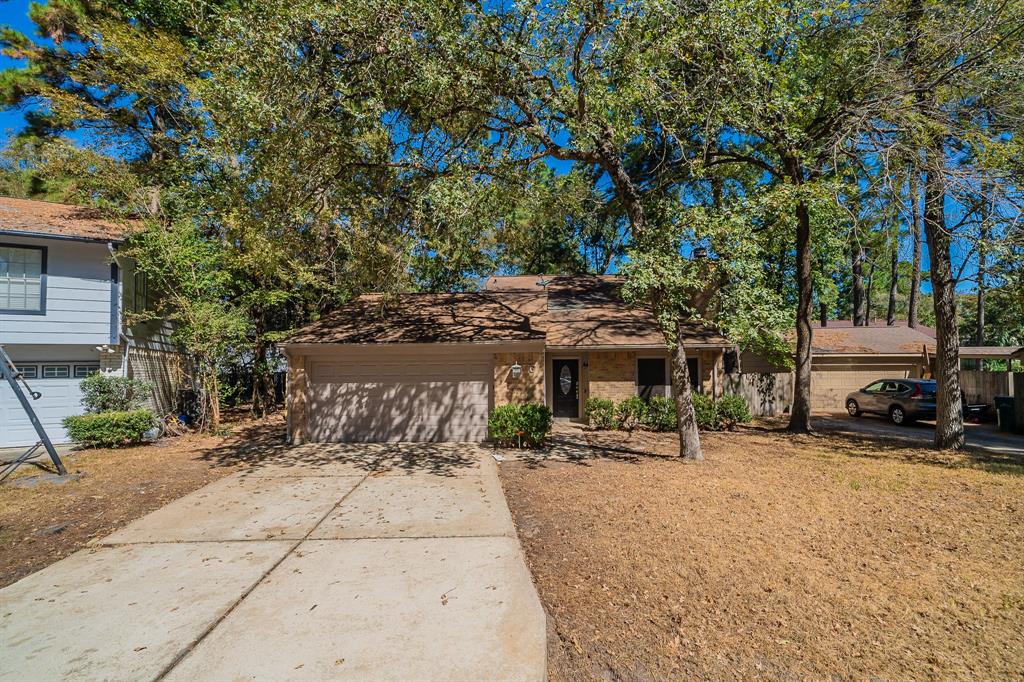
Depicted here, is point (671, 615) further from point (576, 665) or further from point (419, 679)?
point (419, 679)

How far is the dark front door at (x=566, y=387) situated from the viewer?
1331 centimetres

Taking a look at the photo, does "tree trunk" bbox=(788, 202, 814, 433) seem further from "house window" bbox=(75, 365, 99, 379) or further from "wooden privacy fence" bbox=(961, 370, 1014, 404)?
"house window" bbox=(75, 365, 99, 379)

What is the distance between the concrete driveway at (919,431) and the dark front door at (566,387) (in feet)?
22.6

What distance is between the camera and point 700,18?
6.82 meters

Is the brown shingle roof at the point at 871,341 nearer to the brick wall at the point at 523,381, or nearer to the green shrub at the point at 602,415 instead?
the green shrub at the point at 602,415

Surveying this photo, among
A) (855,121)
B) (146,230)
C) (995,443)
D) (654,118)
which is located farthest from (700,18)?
(146,230)

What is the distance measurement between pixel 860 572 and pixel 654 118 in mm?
7420

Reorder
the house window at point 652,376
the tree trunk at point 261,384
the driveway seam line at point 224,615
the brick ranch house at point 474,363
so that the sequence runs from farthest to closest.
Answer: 1. the tree trunk at point 261,384
2. the house window at point 652,376
3. the brick ranch house at point 474,363
4. the driveway seam line at point 224,615

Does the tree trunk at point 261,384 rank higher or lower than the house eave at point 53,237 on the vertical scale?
lower

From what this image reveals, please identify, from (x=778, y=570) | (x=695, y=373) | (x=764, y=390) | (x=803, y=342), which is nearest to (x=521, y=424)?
(x=778, y=570)

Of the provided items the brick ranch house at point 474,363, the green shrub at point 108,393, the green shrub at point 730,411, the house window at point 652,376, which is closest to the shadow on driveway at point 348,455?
the brick ranch house at point 474,363

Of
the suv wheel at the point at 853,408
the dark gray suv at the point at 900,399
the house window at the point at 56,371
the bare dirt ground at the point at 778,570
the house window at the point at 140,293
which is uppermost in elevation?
the house window at the point at 140,293

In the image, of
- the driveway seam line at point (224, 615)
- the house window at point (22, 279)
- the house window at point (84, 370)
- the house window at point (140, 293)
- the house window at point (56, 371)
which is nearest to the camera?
the driveway seam line at point (224, 615)

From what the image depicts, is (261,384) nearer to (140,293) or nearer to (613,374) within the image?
(140,293)
